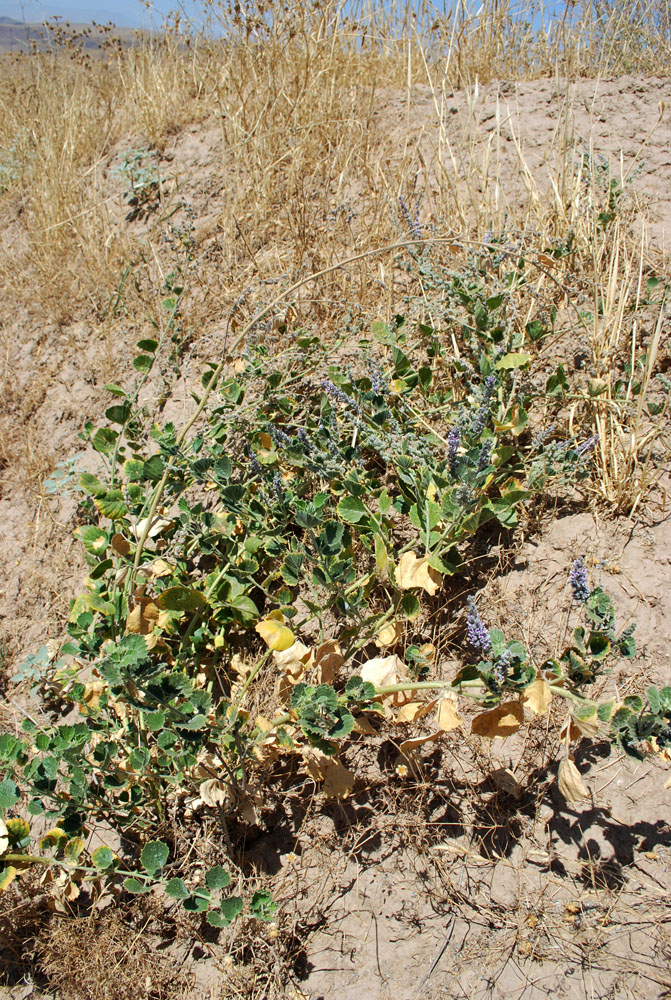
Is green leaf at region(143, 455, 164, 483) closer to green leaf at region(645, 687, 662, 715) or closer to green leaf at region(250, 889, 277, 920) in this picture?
green leaf at region(250, 889, 277, 920)

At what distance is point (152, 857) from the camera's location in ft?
5.29

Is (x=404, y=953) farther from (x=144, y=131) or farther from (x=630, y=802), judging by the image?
(x=144, y=131)

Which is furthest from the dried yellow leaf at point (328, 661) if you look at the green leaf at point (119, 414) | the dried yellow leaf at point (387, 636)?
the green leaf at point (119, 414)

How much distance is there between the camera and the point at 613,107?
325 centimetres

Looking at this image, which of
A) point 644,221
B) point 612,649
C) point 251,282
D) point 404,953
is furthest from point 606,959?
point 251,282

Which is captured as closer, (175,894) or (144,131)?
(175,894)

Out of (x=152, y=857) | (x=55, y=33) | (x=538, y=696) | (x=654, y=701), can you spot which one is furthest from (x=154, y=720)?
(x=55, y=33)

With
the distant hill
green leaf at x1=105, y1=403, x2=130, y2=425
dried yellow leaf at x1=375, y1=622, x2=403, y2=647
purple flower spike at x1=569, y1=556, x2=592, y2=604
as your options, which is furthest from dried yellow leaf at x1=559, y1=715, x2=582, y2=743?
the distant hill

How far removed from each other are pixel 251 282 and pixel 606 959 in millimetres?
2926

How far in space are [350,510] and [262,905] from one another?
1.05 metres

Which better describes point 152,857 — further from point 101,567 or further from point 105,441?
point 105,441

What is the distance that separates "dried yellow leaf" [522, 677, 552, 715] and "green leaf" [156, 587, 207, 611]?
91 cm

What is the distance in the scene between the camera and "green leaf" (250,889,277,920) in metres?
1.61

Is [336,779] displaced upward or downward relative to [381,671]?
downward
